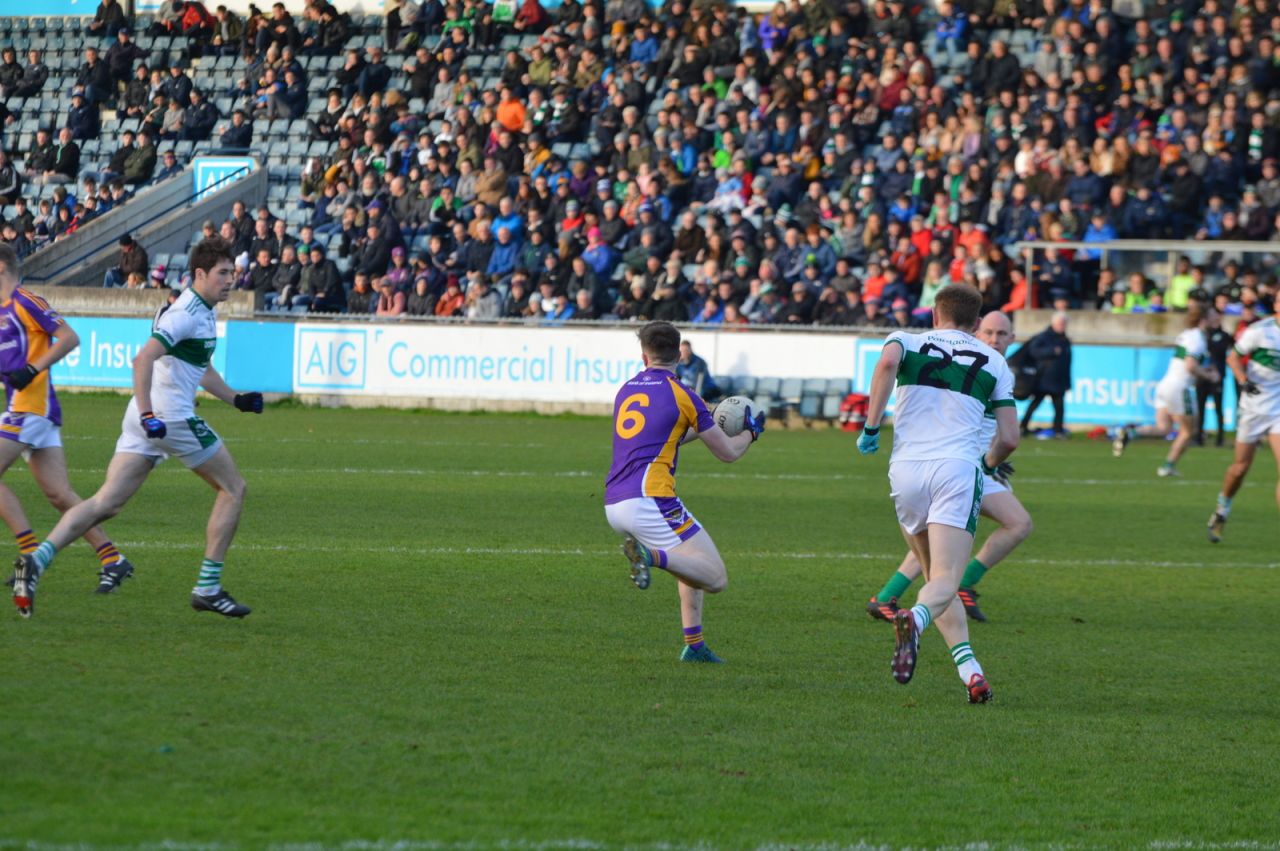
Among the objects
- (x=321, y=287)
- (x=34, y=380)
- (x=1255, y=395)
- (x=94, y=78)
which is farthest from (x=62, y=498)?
(x=94, y=78)

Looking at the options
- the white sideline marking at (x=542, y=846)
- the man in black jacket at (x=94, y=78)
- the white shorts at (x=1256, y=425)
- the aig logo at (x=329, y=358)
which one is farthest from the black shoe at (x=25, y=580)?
the man in black jacket at (x=94, y=78)

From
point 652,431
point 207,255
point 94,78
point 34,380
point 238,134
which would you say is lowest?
point 652,431

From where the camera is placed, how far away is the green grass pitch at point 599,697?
5711 mm

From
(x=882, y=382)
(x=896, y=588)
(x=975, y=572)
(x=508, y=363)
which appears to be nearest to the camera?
(x=882, y=382)

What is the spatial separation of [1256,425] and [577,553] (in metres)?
6.03

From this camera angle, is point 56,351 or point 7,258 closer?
point 56,351

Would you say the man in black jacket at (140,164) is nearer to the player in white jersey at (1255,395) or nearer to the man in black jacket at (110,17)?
the man in black jacket at (110,17)

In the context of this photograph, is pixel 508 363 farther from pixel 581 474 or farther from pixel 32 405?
pixel 32 405

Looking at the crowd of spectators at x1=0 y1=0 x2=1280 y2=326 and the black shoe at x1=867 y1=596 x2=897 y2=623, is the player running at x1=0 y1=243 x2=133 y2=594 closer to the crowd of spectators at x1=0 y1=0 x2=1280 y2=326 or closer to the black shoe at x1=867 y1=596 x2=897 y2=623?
the black shoe at x1=867 y1=596 x2=897 y2=623

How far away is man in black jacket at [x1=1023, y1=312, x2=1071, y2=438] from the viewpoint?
24797mm

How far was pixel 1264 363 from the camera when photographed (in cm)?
1473

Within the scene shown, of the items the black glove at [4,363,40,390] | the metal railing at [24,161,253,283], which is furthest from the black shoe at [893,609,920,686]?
the metal railing at [24,161,253,283]

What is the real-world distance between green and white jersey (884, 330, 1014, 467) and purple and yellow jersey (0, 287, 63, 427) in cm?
472

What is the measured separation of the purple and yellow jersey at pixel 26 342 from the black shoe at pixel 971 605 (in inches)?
211
